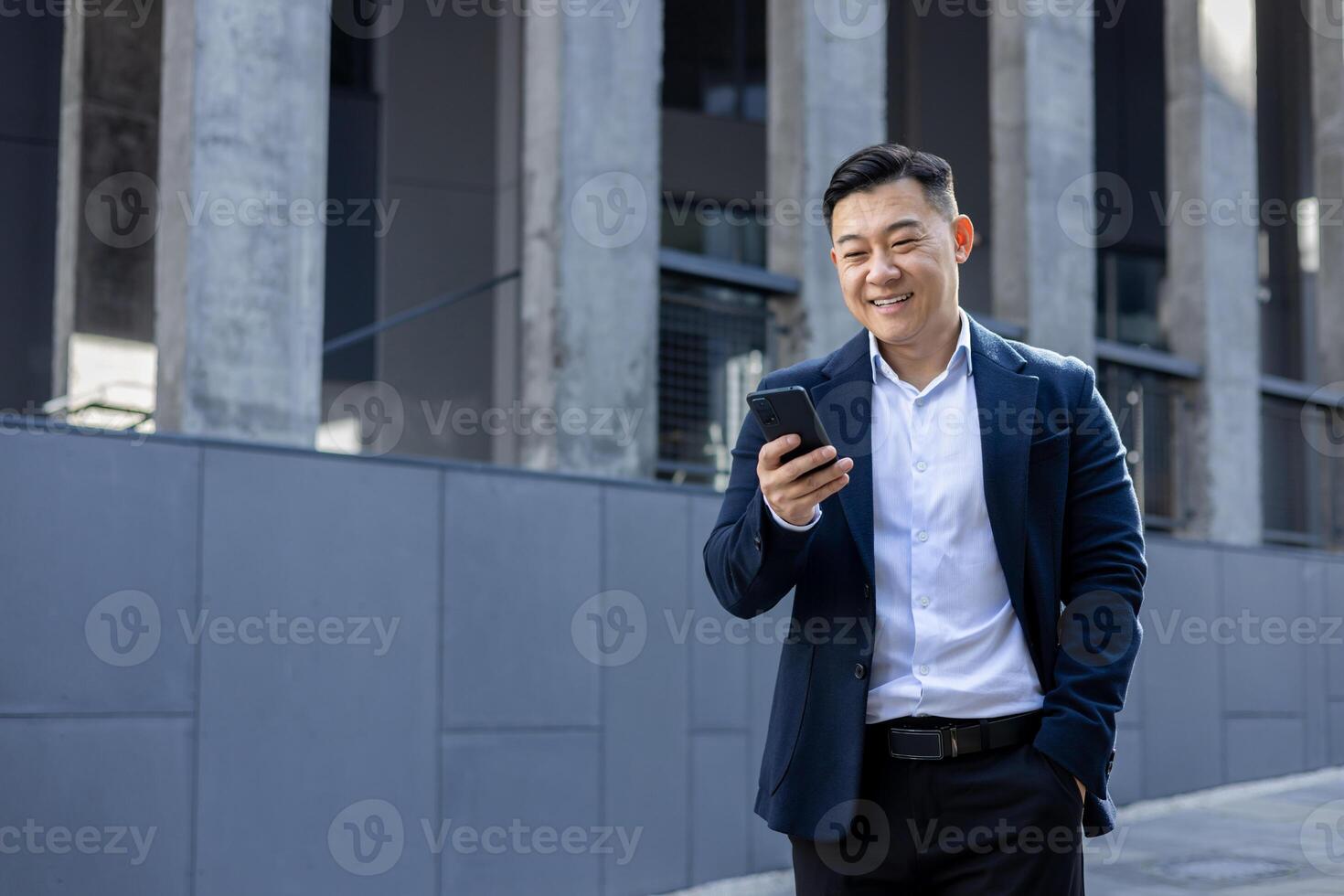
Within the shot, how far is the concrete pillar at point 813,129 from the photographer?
980 centimetres

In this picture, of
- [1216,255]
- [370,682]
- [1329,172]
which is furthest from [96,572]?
[1329,172]

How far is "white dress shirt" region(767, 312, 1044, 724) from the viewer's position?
2.84m

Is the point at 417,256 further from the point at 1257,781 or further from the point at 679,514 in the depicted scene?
the point at 1257,781

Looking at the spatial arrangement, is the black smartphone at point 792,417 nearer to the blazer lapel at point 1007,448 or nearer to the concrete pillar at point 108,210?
the blazer lapel at point 1007,448

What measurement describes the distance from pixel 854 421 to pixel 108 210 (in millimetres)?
9750

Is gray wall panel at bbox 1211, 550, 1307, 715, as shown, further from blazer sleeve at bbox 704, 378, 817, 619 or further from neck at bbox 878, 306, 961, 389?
blazer sleeve at bbox 704, 378, 817, 619

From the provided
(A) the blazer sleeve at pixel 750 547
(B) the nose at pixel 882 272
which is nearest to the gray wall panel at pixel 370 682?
(A) the blazer sleeve at pixel 750 547

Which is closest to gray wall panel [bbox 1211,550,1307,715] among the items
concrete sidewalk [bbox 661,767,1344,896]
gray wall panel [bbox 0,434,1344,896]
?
concrete sidewalk [bbox 661,767,1344,896]

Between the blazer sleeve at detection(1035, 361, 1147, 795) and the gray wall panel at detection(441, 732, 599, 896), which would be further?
the gray wall panel at detection(441, 732, 599, 896)

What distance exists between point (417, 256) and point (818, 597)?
12874 millimetres

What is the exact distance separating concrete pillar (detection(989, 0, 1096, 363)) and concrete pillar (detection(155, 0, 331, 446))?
6105 mm

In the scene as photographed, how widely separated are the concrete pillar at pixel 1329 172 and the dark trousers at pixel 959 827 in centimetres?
1316

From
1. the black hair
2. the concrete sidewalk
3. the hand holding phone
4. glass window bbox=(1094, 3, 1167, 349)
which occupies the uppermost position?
glass window bbox=(1094, 3, 1167, 349)

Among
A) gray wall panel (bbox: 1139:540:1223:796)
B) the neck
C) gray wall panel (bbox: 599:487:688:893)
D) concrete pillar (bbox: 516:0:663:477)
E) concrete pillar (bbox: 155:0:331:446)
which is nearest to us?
the neck
